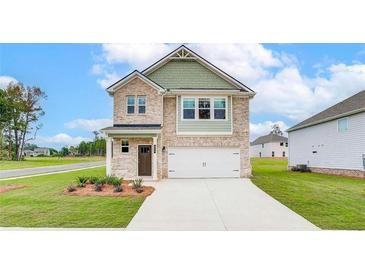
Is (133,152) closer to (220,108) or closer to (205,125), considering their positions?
(205,125)

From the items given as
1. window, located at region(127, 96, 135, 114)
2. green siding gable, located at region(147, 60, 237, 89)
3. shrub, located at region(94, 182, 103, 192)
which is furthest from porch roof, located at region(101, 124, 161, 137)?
shrub, located at region(94, 182, 103, 192)

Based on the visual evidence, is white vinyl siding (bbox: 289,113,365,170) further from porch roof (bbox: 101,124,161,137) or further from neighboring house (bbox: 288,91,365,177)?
porch roof (bbox: 101,124,161,137)

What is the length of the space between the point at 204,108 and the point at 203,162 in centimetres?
259

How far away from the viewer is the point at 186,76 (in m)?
15.4

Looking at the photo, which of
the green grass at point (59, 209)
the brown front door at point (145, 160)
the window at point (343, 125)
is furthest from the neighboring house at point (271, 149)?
the green grass at point (59, 209)

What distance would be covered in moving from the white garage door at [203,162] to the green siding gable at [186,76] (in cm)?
318

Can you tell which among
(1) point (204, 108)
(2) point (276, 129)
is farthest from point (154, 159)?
(2) point (276, 129)

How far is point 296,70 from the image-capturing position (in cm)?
984

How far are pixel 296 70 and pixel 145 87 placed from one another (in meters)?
6.76

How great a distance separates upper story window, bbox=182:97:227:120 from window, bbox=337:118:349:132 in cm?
644

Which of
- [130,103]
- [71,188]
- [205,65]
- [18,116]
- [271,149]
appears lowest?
[71,188]
